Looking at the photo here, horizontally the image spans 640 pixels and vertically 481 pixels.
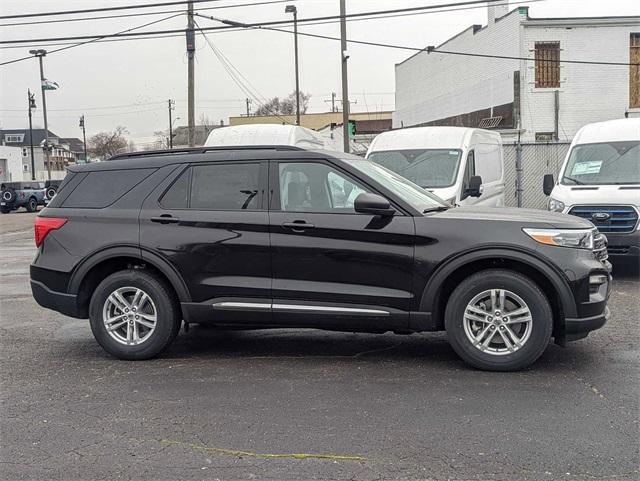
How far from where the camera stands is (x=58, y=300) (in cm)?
581

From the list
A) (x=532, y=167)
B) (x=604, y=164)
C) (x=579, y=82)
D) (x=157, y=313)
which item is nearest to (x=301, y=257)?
(x=157, y=313)

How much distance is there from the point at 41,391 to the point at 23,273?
7348 millimetres

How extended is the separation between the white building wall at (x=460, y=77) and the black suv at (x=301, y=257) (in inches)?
864

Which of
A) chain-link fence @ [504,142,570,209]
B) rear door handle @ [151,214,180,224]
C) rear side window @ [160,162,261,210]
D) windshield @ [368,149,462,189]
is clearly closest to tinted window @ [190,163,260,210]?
rear side window @ [160,162,261,210]

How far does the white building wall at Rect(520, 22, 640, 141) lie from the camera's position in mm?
24438

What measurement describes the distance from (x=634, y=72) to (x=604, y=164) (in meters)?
17.5

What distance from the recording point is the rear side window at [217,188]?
5555 millimetres

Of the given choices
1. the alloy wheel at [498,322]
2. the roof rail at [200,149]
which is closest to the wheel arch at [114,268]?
the roof rail at [200,149]

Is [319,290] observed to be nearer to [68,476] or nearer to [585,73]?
[68,476]

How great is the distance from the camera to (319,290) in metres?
A: 5.29

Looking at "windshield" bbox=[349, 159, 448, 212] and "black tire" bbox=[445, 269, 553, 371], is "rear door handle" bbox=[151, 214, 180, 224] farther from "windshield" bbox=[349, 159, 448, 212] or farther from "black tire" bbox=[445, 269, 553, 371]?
"black tire" bbox=[445, 269, 553, 371]

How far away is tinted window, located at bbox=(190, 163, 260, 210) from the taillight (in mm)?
1285

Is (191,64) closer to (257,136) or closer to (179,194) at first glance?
(257,136)

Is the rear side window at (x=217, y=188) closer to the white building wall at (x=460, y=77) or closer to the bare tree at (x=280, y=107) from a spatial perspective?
the white building wall at (x=460, y=77)
